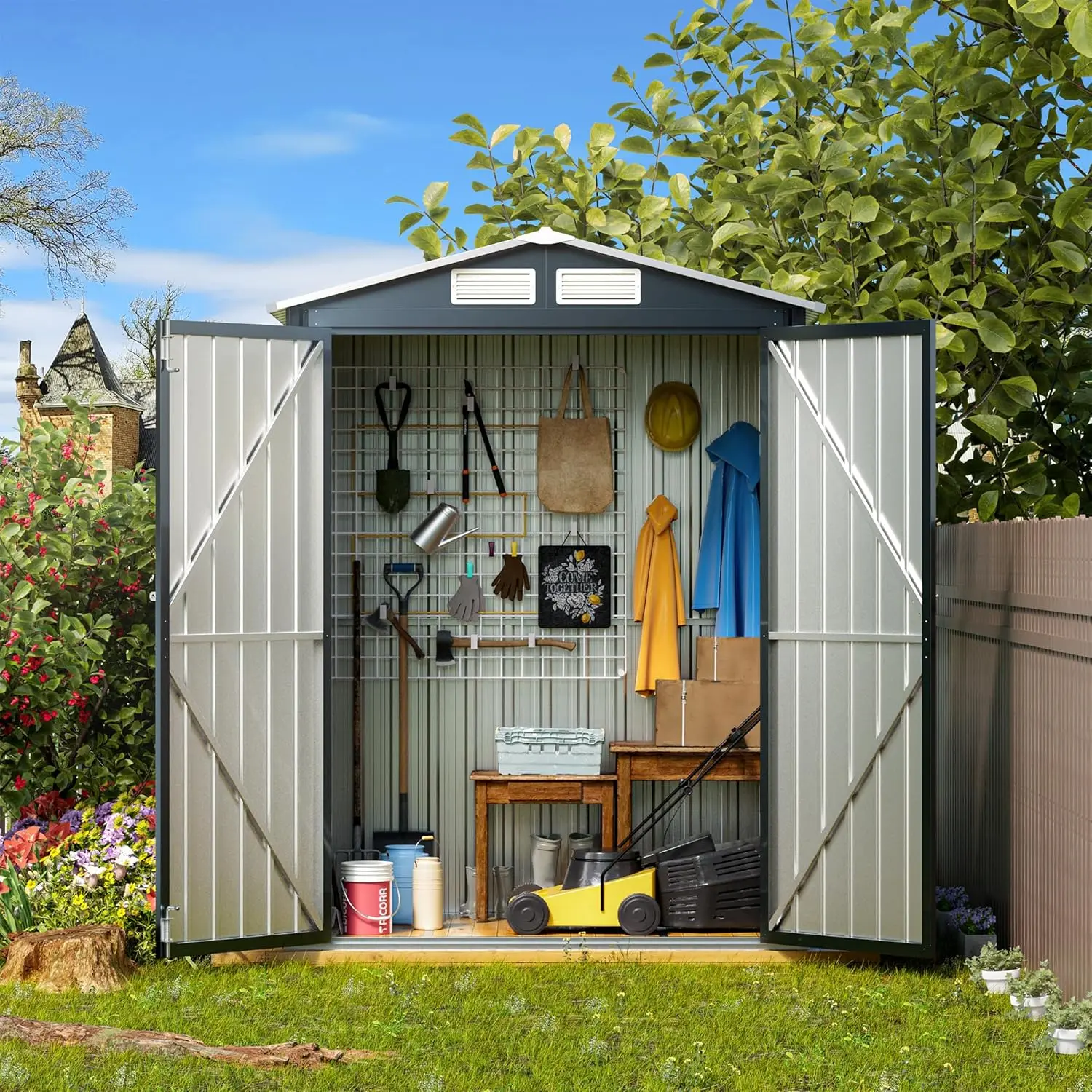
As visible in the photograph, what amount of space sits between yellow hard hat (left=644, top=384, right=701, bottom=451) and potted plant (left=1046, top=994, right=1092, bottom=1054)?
3.06 metres

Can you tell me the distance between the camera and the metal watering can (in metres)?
6.68

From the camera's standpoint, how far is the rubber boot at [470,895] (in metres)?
6.61

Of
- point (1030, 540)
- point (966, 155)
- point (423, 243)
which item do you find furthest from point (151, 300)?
point (1030, 540)

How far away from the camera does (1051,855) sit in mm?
5230

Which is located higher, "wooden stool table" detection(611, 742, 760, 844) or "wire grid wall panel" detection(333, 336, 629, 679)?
"wire grid wall panel" detection(333, 336, 629, 679)

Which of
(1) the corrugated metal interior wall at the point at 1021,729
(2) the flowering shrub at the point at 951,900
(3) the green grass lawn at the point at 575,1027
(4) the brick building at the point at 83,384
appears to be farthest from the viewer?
(4) the brick building at the point at 83,384

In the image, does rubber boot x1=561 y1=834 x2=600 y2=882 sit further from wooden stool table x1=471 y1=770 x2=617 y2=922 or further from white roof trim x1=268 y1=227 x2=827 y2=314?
white roof trim x1=268 y1=227 x2=827 y2=314

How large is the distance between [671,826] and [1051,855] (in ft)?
6.51

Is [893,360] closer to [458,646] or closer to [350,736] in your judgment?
[458,646]

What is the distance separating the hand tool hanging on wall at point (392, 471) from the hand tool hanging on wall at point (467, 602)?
0.49 meters

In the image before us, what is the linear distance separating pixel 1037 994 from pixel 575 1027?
168cm

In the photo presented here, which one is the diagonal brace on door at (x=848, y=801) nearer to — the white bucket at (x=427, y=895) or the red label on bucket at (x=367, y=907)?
the white bucket at (x=427, y=895)

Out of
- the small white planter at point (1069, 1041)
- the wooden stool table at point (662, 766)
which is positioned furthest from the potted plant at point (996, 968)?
the wooden stool table at point (662, 766)

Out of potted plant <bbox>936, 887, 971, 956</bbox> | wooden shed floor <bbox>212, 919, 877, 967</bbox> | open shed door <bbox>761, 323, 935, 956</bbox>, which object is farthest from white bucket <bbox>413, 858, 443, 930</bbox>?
potted plant <bbox>936, 887, 971, 956</bbox>
